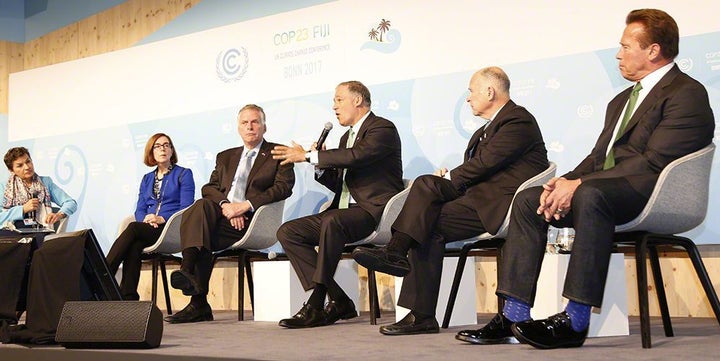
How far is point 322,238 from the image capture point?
4.29m

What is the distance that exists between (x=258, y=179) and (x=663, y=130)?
2.73 m

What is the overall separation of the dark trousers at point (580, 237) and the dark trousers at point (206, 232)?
2.24 meters

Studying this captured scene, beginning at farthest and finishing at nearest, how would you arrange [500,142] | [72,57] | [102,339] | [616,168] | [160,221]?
[72,57] → [160,221] → [500,142] → [102,339] → [616,168]

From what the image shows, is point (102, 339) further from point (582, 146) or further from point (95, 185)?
point (95, 185)

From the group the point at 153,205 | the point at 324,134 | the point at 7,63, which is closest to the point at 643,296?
the point at 324,134

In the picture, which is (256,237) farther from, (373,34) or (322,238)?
(373,34)

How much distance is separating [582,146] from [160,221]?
8.19 ft

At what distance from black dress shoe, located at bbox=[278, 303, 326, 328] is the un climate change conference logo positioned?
2523 millimetres

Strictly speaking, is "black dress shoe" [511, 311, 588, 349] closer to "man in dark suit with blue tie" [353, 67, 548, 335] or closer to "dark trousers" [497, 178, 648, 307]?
"dark trousers" [497, 178, 648, 307]

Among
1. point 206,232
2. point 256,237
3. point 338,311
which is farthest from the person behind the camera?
point 256,237

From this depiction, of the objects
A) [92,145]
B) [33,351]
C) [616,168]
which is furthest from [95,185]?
[616,168]

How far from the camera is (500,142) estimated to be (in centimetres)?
378

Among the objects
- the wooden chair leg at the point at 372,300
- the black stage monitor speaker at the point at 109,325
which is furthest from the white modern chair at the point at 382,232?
the black stage monitor speaker at the point at 109,325

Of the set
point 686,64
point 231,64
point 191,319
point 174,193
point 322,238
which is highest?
point 231,64
